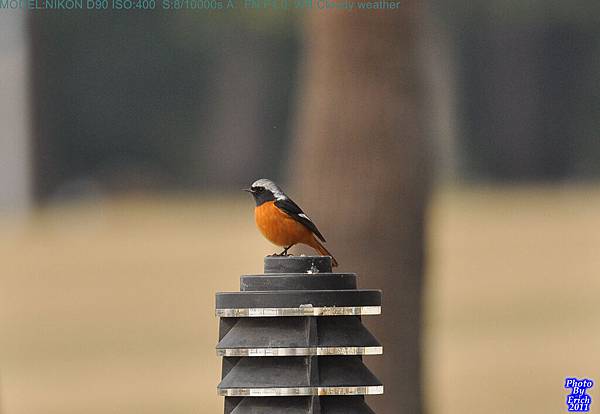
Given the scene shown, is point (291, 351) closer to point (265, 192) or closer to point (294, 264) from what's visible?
point (294, 264)

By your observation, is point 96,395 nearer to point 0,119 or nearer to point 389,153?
point 0,119

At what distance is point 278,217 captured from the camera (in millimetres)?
3746

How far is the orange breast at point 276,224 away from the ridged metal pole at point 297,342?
0.74 meters

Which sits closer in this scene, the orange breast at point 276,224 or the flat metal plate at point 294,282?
the flat metal plate at point 294,282

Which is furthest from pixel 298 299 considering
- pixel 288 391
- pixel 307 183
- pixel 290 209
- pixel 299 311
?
pixel 307 183

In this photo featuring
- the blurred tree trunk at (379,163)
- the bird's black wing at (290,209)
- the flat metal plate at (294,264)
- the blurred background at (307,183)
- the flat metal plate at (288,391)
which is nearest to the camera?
the flat metal plate at (288,391)

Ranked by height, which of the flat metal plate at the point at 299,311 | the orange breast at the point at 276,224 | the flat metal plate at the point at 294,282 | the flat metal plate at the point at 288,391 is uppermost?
the orange breast at the point at 276,224

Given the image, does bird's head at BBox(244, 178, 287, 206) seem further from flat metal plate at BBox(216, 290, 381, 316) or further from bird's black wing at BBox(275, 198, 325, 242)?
flat metal plate at BBox(216, 290, 381, 316)

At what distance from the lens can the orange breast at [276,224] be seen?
12.3ft

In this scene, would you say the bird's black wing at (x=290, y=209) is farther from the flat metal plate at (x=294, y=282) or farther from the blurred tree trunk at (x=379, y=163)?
the blurred tree trunk at (x=379, y=163)

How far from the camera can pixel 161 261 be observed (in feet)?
59.9

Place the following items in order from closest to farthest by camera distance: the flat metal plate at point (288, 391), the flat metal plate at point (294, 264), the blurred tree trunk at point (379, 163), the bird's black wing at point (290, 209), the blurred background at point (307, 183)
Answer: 1. the flat metal plate at point (288, 391)
2. the flat metal plate at point (294, 264)
3. the bird's black wing at point (290, 209)
4. the blurred tree trunk at point (379, 163)
5. the blurred background at point (307, 183)

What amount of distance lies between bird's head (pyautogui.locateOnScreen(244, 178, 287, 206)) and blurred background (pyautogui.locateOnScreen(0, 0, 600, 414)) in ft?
8.55

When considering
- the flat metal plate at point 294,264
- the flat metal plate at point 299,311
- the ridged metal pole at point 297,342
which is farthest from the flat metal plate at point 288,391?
the flat metal plate at point 294,264
